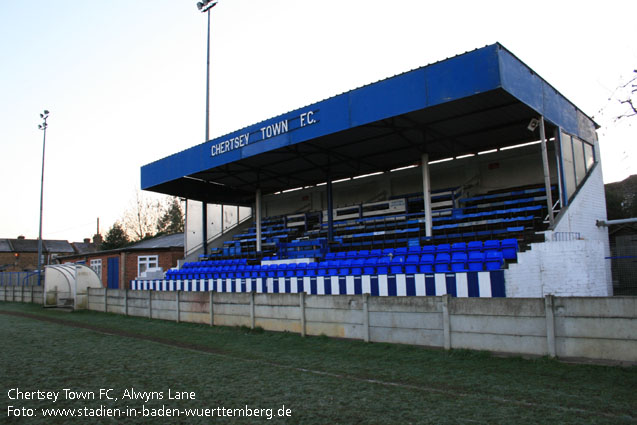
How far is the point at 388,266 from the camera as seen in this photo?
1305 cm

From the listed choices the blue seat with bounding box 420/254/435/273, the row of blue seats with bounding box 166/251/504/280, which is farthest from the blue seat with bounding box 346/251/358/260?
the blue seat with bounding box 420/254/435/273

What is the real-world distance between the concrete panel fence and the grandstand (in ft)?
10.8

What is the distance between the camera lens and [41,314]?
17.0 metres

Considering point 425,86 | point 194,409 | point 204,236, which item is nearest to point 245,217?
point 204,236

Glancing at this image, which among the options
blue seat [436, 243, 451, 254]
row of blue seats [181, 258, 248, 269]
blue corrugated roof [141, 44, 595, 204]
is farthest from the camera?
row of blue seats [181, 258, 248, 269]

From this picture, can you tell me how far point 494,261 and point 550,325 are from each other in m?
4.49

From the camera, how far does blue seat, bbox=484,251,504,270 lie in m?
11.0

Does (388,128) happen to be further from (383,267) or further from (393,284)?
(393,284)

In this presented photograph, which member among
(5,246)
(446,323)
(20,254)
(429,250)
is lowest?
(446,323)

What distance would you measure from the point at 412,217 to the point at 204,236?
12.0 meters

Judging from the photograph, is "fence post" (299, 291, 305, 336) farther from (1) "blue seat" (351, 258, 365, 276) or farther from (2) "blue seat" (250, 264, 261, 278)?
(2) "blue seat" (250, 264, 261, 278)

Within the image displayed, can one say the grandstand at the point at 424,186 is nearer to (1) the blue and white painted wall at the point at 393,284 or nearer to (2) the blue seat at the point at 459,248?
(1) the blue and white painted wall at the point at 393,284

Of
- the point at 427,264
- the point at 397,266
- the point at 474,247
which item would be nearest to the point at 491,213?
the point at 474,247

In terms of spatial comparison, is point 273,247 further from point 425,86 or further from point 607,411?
point 607,411
